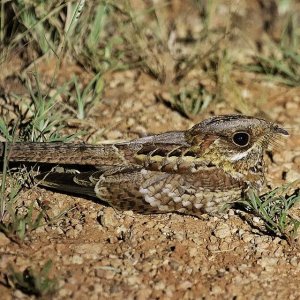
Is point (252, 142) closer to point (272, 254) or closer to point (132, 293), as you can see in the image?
point (272, 254)

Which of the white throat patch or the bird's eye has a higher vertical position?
the bird's eye

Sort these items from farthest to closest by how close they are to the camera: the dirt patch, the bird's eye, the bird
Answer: the bird's eye
the bird
the dirt patch

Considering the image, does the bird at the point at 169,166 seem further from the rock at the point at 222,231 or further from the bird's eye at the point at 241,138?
the rock at the point at 222,231

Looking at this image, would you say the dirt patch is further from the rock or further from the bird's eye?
the bird's eye

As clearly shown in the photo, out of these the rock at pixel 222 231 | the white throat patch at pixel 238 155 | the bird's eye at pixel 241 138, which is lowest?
the rock at pixel 222 231

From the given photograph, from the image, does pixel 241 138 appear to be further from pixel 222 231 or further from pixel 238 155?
pixel 222 231

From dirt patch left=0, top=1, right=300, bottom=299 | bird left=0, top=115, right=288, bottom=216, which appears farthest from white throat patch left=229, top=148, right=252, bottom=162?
dirt patch left=0, top=1, right=300, bottom=299

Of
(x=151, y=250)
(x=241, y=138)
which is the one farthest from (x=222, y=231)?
(x=241, y=138)

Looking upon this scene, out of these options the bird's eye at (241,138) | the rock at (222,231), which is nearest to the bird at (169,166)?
the bird's eye at (241,138)
